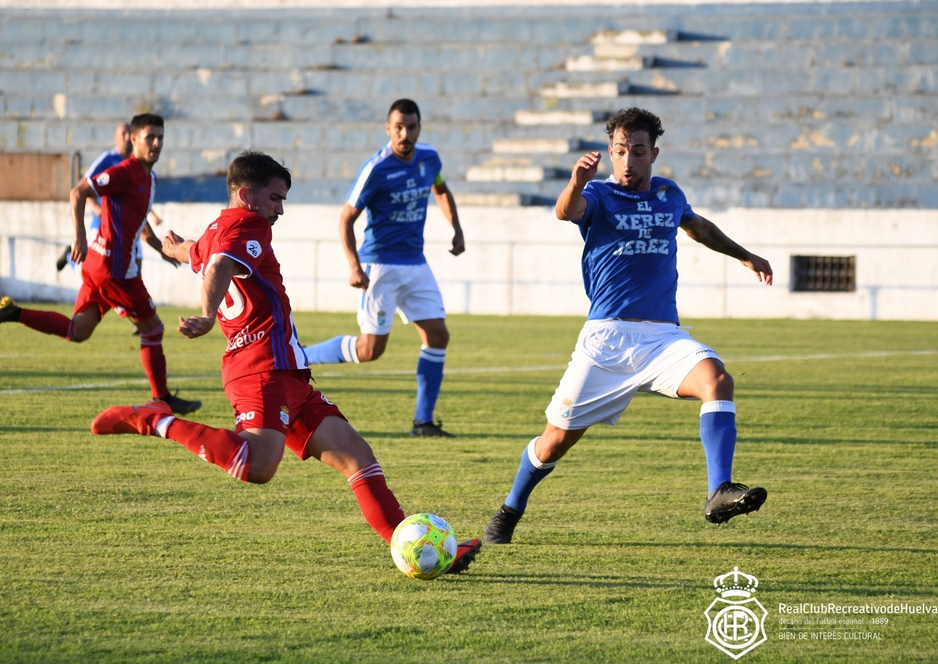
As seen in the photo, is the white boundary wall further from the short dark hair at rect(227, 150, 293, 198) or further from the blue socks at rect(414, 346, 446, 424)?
the short dark hair at rect(227, 150, 293, 198)

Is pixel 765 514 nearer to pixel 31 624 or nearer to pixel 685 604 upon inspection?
pixel 685 604

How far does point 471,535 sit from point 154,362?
13.9ft

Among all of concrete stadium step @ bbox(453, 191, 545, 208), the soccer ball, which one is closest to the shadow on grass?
the soccer ball

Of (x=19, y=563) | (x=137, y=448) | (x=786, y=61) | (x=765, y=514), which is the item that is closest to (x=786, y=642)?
(x=765, y=514)

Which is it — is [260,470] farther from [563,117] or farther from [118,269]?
[563,117]

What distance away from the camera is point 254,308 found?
181 inches

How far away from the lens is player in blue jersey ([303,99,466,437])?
27.7 ft

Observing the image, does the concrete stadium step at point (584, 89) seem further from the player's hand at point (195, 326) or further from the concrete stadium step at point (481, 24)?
the player's hand at point (195, 326)

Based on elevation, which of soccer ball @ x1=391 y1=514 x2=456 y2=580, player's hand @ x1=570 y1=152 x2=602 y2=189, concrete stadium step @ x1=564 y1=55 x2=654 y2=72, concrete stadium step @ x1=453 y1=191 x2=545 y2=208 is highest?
concrete stadium step @ x1=564 y1=55 x2=654 y2=72

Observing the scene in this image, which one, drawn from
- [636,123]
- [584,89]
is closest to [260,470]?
[636,123]

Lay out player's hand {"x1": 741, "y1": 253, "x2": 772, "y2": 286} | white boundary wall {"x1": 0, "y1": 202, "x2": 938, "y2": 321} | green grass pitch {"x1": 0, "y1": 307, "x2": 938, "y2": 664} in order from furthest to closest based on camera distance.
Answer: white boundary wall {"x1": 0, "y1": 202, "x2": 938, "y2": 321} → player's hand {"x1": 741, "y1": 253, "x2": 772, "y2": 286} → green grass pitch {"x1": 0, "y1": 307, "x2": 938, "y2": 664}

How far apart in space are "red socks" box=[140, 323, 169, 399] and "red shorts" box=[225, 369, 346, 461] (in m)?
4.31

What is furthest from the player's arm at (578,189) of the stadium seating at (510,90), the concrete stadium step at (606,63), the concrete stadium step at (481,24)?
the concrete stadium step at (481,24)

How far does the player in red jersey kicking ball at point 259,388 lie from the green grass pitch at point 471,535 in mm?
352
